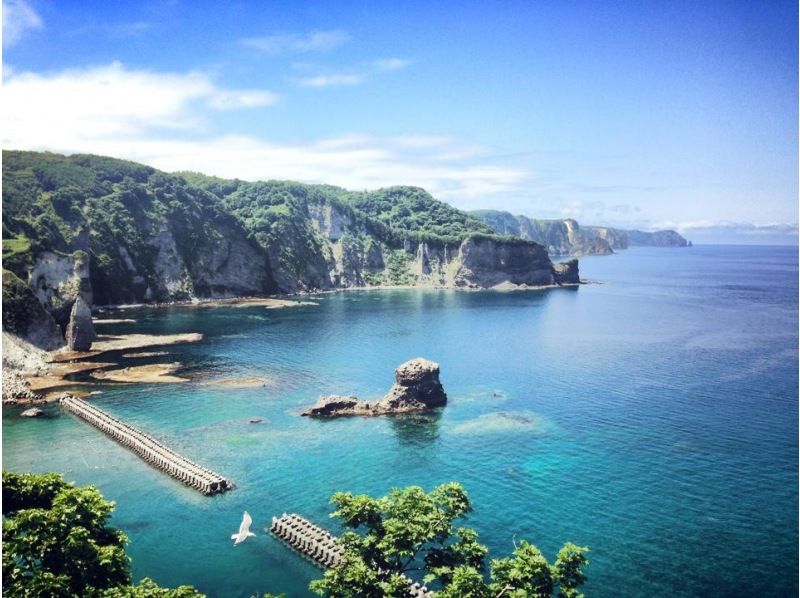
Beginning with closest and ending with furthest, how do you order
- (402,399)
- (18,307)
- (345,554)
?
(345,554) → (402,399) → (18,307)

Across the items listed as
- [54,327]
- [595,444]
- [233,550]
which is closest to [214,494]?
[233,550]

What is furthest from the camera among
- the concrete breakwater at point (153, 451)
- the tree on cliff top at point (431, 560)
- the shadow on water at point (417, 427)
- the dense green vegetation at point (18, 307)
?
the dense green vegetation at point (18, 307)

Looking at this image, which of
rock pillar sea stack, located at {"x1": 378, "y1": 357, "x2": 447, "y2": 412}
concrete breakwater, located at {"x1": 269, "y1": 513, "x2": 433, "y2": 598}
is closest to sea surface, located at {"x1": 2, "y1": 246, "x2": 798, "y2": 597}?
concrete breakwater, located at {"x1": 269, "y1": 513, "x2": 433, "y2": 598}

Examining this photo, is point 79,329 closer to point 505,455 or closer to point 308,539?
point 505,455

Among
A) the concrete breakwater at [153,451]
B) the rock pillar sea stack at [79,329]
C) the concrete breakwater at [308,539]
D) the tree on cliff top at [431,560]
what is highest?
the rock pillar sea stack at [79,329]

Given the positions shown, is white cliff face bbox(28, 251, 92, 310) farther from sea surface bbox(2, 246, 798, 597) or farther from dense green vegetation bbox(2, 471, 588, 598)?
dense green vegetation bbox(2, 471, 588, 598)

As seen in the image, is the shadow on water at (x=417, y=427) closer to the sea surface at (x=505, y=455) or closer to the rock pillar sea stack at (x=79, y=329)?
the sea surface at (x=505, y=455)

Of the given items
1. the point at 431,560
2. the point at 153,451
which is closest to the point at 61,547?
the point at 431,560

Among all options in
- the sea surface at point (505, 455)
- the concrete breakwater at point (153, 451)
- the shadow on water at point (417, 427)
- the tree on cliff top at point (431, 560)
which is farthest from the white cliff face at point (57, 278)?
the tree on cliff top at point (431, 560)

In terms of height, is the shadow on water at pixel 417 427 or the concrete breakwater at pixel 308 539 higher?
the shadow on water at pixel 417 427
